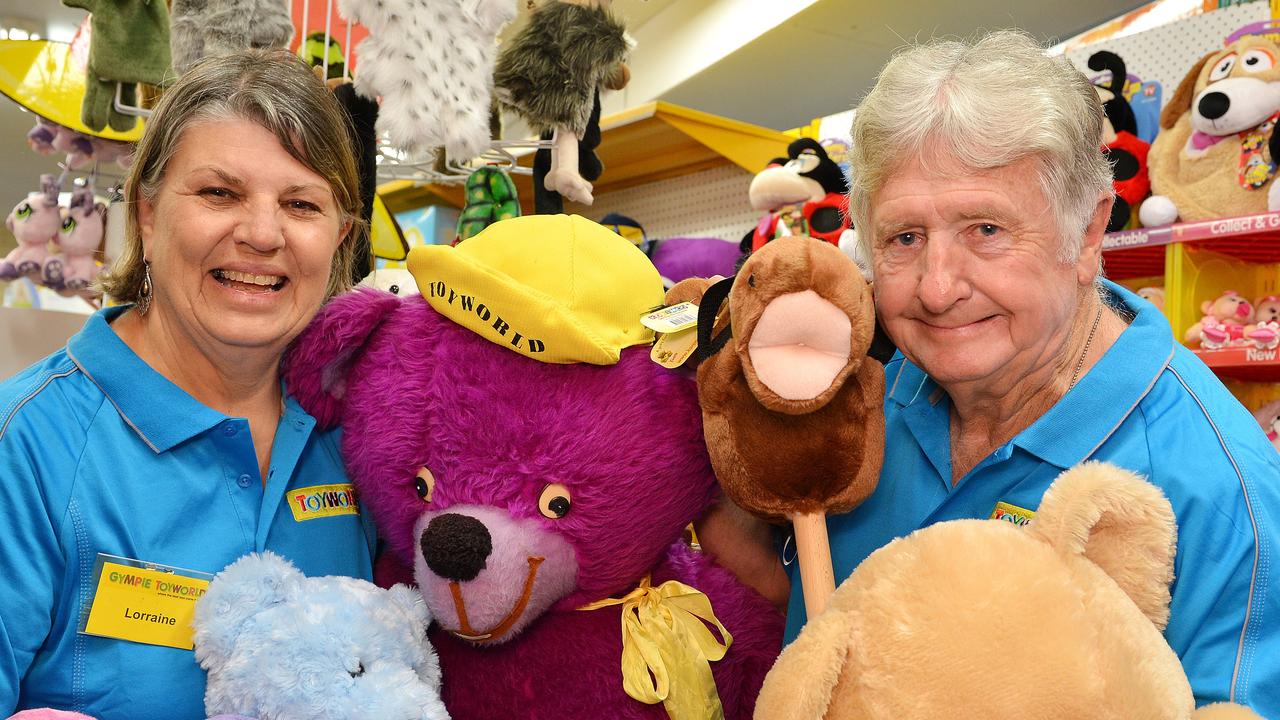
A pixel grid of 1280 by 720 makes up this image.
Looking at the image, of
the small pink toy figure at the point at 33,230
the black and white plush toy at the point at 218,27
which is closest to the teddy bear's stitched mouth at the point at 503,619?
the black and white plush toy at the point at 218,27

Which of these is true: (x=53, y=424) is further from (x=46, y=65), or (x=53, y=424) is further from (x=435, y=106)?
(x=46, y=65)

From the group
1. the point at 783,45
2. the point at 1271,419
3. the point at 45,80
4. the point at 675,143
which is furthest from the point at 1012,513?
the point at 783,45

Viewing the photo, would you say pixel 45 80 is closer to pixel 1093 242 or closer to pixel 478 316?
pixel 478 316

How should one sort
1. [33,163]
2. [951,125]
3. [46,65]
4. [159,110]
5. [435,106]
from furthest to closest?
[33,163], [46,65], [435,106], [159,110], [951,125]

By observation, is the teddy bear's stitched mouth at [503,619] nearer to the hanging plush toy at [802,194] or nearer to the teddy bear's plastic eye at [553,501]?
the teddy bear's plastic eye at [553,501]

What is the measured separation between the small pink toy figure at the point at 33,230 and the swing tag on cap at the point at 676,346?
2.39 meters

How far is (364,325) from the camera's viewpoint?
1340mm

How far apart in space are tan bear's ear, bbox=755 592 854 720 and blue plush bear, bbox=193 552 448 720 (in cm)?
43

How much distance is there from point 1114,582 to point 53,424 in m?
1.20

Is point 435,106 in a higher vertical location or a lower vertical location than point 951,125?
lower

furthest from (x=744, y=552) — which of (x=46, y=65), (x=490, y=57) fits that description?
(x=46, y=65)

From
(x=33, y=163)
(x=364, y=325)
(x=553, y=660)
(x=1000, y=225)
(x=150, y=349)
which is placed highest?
(x=1000, y=225)

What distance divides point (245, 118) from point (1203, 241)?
2.06 m

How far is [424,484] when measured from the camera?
1.26m
